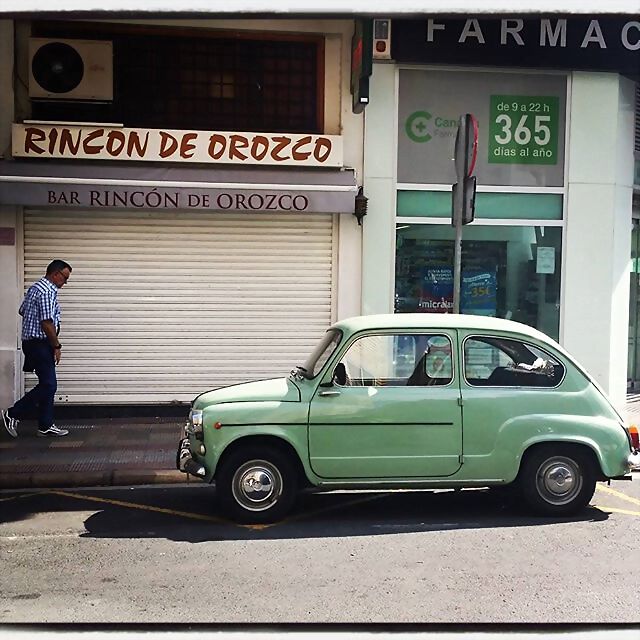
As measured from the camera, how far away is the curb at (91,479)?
25.2 feet

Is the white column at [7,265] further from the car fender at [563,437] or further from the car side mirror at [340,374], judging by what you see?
the car fender at [563,437]

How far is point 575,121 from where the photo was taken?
11602 millimetres

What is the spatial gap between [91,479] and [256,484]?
2136 millimetres

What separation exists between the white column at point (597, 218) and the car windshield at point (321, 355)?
5875mm

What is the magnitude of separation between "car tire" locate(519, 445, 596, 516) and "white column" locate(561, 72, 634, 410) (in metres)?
5.44

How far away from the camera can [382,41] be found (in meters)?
11.0

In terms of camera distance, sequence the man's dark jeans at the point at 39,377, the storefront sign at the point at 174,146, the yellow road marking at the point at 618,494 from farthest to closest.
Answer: the storefront sign at the point at 174,146 < the man's dark jeans at the point at 39,377 < the yellow road marking at the point at 618,494

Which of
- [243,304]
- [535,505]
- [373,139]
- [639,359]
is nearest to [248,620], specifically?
[535,505]

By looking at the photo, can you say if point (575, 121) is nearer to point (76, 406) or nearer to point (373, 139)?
point (373, 139)

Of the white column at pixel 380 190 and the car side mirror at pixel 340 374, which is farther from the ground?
the white column at pixel 380 190

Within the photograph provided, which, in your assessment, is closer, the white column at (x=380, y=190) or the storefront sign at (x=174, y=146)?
the storefront sign at (x=174, y=146)

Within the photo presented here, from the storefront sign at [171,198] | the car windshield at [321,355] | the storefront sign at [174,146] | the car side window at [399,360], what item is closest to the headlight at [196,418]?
the car windshield at [321,355]

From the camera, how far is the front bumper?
21.0ft

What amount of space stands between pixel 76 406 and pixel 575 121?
7838 mm
